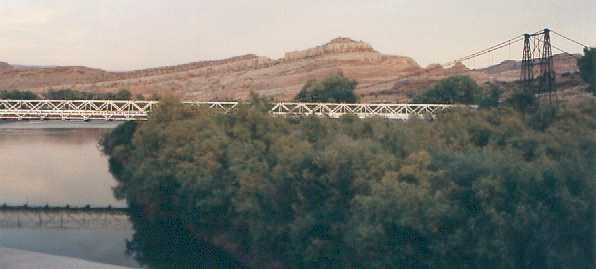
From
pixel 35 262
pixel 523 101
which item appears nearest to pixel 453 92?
pixel 523 101

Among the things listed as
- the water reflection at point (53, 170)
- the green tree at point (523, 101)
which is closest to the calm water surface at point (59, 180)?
the water reflection at point (53, 170)

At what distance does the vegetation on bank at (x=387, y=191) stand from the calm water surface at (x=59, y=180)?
2.49 feet

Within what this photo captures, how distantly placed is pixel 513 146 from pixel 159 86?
192ft

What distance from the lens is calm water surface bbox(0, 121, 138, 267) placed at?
13.5 m

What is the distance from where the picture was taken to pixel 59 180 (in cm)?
2102

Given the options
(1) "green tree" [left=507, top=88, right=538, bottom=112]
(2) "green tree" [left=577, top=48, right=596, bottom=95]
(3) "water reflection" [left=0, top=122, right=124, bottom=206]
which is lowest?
(3) "water reflection" [left=0, top=122, right=124, bottom=206]

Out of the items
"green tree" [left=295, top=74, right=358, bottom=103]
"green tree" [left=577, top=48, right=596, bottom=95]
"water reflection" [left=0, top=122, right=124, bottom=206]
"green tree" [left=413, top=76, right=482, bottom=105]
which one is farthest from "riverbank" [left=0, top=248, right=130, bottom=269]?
"green tree" [left=295, top=74, right=358, bottom=103]

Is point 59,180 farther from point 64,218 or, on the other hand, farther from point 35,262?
point 35,262

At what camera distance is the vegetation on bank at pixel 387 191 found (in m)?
8.79

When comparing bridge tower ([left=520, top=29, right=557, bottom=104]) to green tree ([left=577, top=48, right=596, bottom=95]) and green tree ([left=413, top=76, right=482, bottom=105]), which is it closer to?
green tree ([left=577, top=48, right=596, bottom=95])

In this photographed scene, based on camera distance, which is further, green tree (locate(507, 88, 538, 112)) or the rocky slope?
the rocky slope

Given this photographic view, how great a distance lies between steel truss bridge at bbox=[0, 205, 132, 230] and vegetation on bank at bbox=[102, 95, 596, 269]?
0.52 meters

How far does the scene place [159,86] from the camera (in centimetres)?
6800

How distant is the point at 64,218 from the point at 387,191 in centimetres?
818
